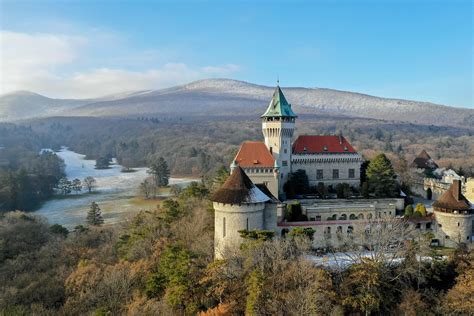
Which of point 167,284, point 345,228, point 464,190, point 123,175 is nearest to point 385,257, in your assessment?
point 345,228

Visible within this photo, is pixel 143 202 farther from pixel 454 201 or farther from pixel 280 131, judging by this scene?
pixel 454 201

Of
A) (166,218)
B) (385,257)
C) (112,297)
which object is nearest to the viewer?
(385,257)

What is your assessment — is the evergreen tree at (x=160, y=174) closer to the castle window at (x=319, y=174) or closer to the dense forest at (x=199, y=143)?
the dense forest at (x=199, y=143)

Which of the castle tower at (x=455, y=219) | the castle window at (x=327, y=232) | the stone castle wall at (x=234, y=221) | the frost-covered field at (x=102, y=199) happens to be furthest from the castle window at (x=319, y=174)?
the frost-covered field at (x=102, y=199)

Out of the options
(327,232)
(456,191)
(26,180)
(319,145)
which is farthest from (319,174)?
(26,180)

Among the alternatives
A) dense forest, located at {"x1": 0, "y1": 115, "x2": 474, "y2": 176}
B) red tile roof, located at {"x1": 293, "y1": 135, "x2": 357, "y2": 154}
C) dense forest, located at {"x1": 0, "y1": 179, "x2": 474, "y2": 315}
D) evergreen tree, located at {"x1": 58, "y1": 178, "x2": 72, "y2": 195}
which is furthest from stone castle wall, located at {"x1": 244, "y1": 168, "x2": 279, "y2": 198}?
dense forest, located at {"x1": 0, "y1": 115, "x2": 474, "y2": 176}

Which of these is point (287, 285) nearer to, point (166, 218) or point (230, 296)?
point (230, 296)
